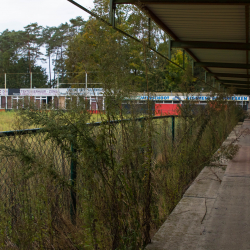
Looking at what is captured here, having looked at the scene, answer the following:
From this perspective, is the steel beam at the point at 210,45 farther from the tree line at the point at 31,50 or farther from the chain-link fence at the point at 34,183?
the tree line at the point at 31,50

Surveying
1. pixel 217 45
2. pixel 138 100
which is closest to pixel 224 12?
pixel 217 45

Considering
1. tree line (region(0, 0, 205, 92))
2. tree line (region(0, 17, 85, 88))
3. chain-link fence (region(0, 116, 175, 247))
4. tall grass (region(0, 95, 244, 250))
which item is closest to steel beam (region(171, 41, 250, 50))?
tree line (region(0, 0, 205, 92))

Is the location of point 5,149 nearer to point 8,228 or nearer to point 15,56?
point 8,228

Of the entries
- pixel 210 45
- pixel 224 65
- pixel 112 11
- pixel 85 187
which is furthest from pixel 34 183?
pixel 224 65

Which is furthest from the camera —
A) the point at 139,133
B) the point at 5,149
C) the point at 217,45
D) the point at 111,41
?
the point at 217,45

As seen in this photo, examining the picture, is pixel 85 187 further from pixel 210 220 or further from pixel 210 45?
pixel 210 45

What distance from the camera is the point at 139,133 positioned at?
8.82 ft

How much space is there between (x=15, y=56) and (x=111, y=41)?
79315 millimetres

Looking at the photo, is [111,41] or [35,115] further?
[111,41]

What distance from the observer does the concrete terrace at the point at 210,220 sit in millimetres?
2568

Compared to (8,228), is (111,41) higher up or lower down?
higher up

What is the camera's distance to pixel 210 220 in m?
3.05

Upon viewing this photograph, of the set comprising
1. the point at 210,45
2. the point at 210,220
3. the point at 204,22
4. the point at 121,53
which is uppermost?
the point at 204,22

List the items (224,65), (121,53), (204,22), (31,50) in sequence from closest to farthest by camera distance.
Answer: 1. (121,53)
2. (204,22)
3. (224,65)
4. (31,50)
